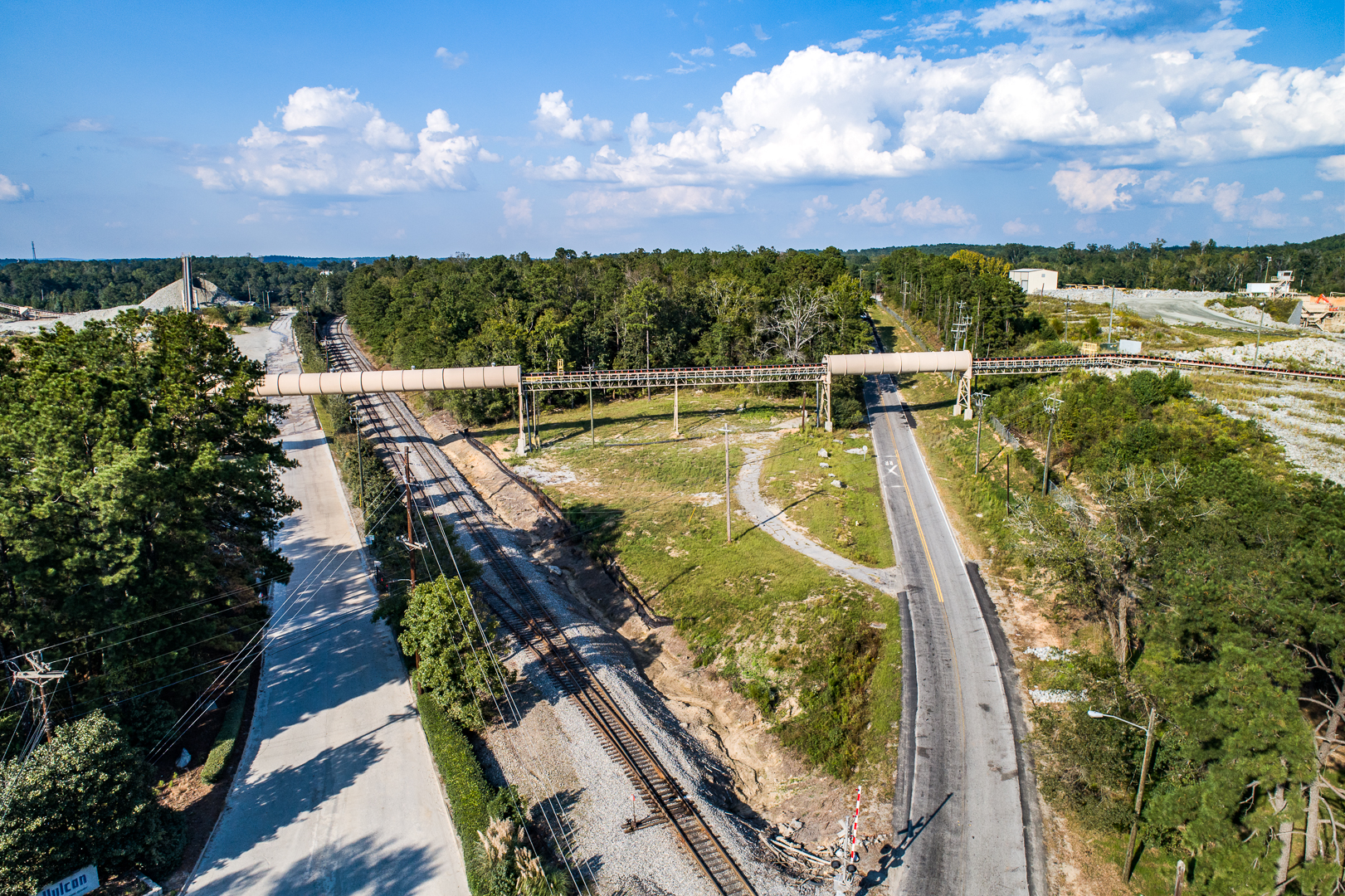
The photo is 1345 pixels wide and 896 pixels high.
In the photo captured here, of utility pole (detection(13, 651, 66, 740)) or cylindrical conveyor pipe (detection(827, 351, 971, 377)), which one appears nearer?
utility pole (detection(13, 651, 66, 740))

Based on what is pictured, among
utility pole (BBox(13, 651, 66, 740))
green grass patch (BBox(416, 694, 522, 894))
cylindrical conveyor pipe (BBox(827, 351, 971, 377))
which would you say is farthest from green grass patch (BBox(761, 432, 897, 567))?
utility pole (BBox(13, 651, 66, 740))

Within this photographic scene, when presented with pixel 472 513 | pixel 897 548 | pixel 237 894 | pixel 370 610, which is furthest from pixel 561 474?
pixel 237 894

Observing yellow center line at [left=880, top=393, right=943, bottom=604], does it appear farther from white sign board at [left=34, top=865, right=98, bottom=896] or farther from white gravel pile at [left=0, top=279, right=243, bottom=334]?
white gravel pile at [left=0, top=279, right=243, bottom=334]

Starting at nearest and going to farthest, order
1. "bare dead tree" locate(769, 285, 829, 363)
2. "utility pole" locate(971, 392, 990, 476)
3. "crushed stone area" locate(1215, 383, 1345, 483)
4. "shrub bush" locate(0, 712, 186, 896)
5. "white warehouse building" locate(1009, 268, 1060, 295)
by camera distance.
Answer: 1. "shrub bush" locate(0, 712, 186, 896)
2. "crushed stone area" locate(1215, 383, 1345, 483)
3. "utility pole" locate(971, 392, 990, 476)
4. "bare dead tree" locate(769, 285, 829, 363)
5. "white warehouse building" locate(1009, 268, 1060, 295)

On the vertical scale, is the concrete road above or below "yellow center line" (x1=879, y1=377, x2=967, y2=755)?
below

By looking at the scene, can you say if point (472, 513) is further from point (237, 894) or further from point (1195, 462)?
point (1195, 462)

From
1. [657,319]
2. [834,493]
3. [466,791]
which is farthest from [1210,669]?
[657,319]

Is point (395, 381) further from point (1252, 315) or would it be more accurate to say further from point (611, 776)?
point (1252, 315)
